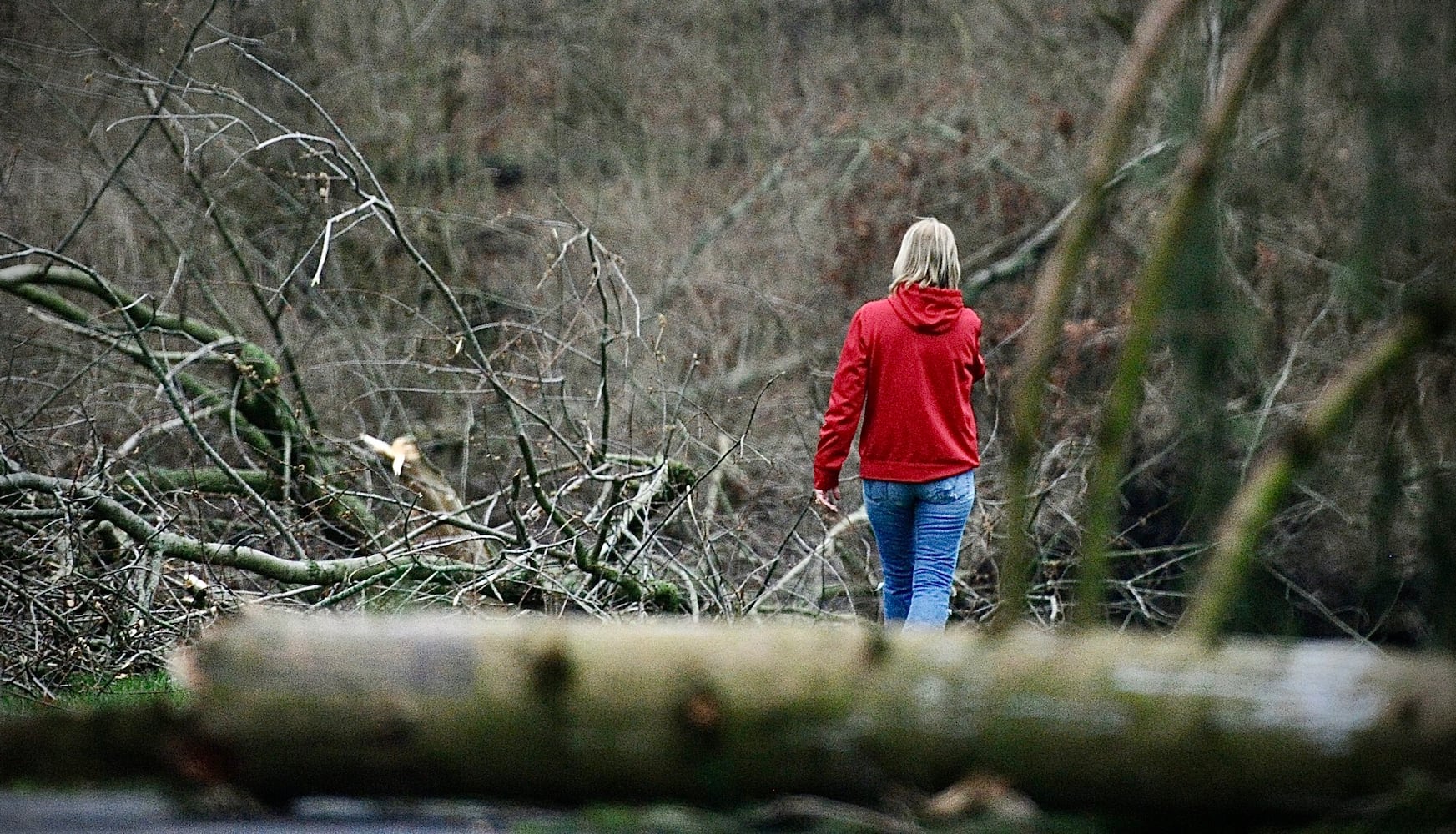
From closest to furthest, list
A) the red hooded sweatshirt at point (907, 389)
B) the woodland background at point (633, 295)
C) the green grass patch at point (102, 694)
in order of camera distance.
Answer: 1. the woodland background at point (633, 295)
2. the green grass patch at point (102, 694)
3. the red hooded sweatshirt at point (907, 389)

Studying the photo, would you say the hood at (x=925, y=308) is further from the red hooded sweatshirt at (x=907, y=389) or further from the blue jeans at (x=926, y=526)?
the blue jeans at (x=926, y=526)

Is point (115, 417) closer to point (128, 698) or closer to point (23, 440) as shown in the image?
point (23, 440)

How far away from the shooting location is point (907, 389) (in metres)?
5.77

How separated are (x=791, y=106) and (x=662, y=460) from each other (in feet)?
30.4

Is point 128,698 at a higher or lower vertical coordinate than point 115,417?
lower

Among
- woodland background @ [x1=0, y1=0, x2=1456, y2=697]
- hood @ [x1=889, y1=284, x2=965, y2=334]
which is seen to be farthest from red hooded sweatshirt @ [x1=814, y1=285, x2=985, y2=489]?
woodland background @ [x1=0, y1=0, x2=1456, y2=697]

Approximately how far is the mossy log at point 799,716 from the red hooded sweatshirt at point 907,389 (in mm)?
2962

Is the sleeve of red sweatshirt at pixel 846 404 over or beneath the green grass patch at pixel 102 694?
over

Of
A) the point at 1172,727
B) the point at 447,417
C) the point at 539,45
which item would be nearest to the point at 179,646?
the point at 447,417

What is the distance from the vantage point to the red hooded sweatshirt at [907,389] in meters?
5.77

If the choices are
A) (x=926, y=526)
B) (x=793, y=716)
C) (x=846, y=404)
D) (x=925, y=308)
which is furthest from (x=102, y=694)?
(x=793, y=716)

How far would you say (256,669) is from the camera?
2.75 m

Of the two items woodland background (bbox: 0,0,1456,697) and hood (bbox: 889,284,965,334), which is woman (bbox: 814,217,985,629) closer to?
hood (bbox: 889,284,965,334)

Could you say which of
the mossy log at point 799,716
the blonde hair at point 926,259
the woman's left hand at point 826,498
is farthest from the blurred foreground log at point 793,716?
the blonde hair at point 926,259
